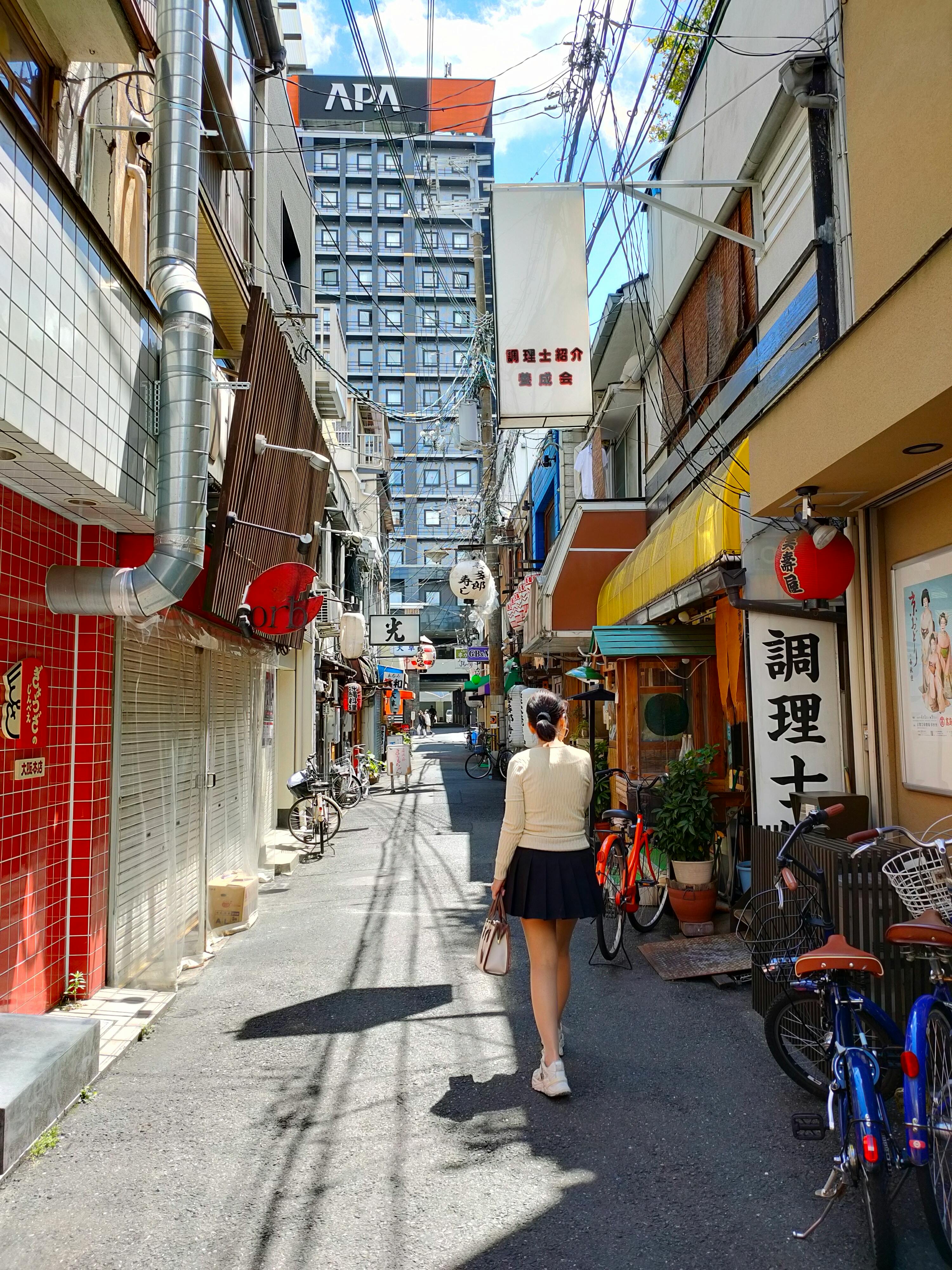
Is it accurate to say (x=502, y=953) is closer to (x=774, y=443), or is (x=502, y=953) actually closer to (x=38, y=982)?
(x=38, y=982)

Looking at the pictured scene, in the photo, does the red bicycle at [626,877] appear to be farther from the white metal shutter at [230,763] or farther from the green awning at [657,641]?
the white metal shutter at [230,763]

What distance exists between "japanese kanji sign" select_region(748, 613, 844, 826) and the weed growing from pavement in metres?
5.55

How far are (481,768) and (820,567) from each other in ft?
86.3

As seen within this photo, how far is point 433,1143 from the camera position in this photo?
14.8ft

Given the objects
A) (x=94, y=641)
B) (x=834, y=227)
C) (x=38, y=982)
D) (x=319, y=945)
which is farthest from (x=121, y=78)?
(x=319, y=945)

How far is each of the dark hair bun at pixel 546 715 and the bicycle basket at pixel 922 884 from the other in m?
1.98

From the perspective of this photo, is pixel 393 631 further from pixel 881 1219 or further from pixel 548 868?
pixel 881 1219

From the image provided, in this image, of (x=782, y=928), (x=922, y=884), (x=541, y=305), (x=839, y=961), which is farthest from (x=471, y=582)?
(x=839, y=961)

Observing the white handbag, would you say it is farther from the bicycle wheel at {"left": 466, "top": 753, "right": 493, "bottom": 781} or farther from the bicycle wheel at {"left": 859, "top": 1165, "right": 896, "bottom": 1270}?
the bicycle wheel at {"left": 466, "top": 753, "right": 493, "bottom": 781}

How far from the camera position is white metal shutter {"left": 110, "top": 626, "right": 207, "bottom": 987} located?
7.16m

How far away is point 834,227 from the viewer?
287 inches

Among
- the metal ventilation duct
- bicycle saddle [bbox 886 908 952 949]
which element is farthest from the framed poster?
the metal ventilation duct

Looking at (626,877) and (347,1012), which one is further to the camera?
(626,877)

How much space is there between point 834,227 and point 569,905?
18.5 feet
